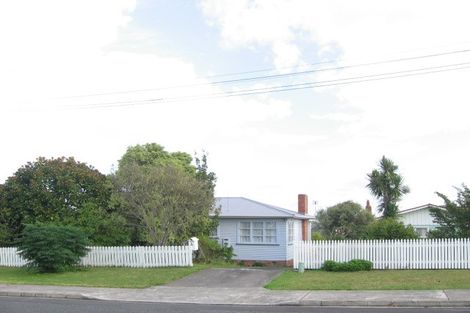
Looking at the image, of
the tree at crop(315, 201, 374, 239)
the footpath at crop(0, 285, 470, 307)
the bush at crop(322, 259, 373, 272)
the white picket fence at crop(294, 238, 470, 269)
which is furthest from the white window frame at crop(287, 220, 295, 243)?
the footpath at crop(0, 285, 470, 307)

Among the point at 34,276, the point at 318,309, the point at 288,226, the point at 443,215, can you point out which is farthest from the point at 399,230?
the point at 34,276

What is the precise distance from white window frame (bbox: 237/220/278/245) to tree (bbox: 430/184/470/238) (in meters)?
8.85

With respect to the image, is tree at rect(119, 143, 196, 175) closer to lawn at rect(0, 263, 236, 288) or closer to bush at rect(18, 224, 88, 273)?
lawn at rect(0, 263, 236, 288)

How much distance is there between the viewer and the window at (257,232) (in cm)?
3272

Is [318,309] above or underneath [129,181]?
underneath

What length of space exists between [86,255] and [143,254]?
2604 millimetres

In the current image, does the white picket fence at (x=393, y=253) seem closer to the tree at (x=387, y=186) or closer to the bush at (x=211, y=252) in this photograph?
the bush at (x=211, y=252)

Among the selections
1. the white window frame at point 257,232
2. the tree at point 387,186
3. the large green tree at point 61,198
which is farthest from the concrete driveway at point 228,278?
the tree at point 387,186

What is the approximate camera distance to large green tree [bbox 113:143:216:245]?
26.2 m

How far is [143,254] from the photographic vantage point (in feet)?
85.4

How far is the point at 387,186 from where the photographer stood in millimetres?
40656

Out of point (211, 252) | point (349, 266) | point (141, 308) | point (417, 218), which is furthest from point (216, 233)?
point (141, 308)

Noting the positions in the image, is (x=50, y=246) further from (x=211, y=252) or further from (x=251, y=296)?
(x=251, y=296)

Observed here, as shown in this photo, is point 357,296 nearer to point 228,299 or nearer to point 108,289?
point 228,299
